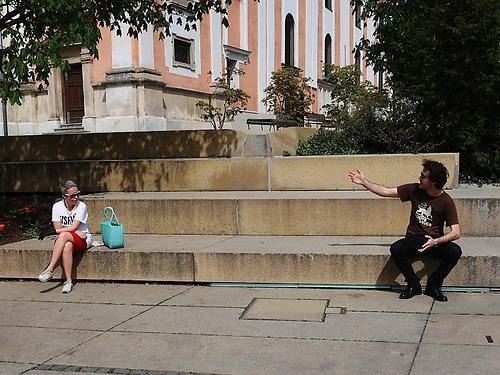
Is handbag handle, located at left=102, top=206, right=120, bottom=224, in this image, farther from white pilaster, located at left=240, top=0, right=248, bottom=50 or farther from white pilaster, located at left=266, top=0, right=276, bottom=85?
white pilaster, located at left=266, top=0, right=276, bottom=85

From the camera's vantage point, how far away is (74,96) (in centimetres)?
2217

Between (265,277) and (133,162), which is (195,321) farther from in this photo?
(133,162)

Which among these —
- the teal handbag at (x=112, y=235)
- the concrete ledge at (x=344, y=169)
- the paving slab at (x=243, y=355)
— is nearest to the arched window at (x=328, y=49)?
the concrete ledge at (x=344, y=169)

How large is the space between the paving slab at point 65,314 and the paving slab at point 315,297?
59cm

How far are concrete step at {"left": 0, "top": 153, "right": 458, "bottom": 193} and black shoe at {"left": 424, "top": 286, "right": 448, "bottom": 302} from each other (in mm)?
3335

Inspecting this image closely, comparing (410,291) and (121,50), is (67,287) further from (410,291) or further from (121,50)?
(121,50)

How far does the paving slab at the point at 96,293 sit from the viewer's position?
6461 mm

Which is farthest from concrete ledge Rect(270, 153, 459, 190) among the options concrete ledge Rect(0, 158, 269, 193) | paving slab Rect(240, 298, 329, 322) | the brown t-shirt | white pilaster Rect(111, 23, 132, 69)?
white pilaster Rect(111, 23, 132, 69)

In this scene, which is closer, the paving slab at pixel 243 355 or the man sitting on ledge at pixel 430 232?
the paving slab at pixel 243 355

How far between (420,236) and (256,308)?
1.88 metres

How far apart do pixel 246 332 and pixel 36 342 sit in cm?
184

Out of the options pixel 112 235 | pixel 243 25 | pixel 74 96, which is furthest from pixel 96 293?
pixel 243 25

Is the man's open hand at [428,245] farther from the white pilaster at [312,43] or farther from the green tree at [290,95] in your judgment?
the white pilaster at [312,43]

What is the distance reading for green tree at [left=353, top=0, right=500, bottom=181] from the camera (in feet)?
31.0
